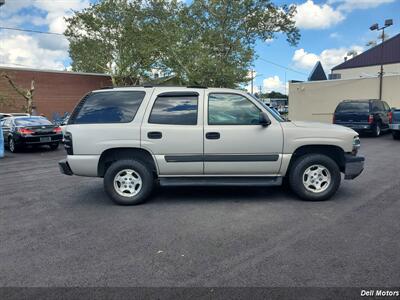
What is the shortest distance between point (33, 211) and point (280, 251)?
4.06 m

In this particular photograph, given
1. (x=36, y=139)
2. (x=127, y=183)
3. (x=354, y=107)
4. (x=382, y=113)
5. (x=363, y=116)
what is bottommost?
(x=127, y=183)

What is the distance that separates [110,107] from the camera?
20.1 ft

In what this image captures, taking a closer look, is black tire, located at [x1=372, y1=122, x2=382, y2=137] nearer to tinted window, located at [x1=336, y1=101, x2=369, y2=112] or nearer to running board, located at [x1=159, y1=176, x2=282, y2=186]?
tinted window, located at [x1=336, y1=101, x2=369, y2=112]

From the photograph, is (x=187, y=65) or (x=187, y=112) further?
(x=187, y=65)

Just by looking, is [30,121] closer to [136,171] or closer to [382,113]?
[136,171]

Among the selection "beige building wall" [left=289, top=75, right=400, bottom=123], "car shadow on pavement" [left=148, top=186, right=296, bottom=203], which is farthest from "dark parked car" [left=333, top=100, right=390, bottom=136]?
"car shadow on pavement" [left=148, top=186, right=296, bottom=203]

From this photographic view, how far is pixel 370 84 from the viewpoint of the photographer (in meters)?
26.0

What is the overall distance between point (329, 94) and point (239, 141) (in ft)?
82.3

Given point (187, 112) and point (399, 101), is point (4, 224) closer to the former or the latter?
point (187, 112)

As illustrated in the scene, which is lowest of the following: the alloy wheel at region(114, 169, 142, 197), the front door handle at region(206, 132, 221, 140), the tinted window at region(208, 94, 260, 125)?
the alloy wheel at region(114, 169, 142, 197)

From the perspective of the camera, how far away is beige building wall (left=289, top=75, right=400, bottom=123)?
24812mm

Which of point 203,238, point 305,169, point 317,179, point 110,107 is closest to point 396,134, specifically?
point 317,179

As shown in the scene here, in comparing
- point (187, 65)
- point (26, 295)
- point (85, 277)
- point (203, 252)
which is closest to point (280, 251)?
point (203, 252)

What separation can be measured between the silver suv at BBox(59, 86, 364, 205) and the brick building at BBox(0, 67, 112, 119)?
26087 millimetres
